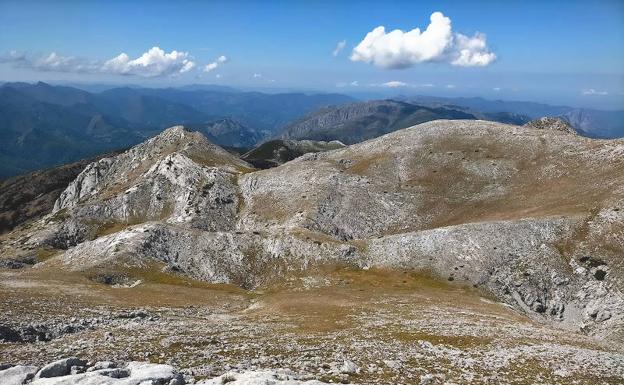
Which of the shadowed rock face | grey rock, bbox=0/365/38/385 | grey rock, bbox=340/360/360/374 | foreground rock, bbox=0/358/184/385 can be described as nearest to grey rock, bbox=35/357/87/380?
foreground rock, bbox=0/358/184/385

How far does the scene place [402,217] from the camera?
120m

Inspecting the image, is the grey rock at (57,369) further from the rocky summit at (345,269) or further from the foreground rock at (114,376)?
the rocky summit at (345,269)

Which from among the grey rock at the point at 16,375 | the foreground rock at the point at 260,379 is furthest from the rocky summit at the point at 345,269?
the foreground rock at the point at 260,379

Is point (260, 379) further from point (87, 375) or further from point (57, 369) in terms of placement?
point (57, 369)

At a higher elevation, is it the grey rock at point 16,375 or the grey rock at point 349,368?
the grey rock at point 16,375

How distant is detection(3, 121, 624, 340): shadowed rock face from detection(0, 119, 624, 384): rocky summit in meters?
0.45

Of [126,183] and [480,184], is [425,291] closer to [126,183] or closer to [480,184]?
[480,184]

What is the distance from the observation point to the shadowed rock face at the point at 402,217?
264 ft

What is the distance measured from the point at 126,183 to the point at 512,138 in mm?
130693

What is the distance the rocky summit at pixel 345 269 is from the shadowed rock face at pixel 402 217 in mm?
454

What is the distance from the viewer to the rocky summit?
118ft

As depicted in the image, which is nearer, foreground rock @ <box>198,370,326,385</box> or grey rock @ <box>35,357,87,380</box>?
foreground rock @ <box>198,370,326,385</box>

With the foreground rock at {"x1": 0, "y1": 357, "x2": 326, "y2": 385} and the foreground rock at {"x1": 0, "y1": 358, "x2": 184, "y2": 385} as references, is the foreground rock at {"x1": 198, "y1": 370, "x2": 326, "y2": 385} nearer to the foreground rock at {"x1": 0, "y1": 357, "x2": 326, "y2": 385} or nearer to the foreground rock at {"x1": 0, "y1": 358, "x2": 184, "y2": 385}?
the foreground rock at {"x1": 0, "y1": 357, "x2": 326, "y2": 385}

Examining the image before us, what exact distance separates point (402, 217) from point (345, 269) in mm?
36764
